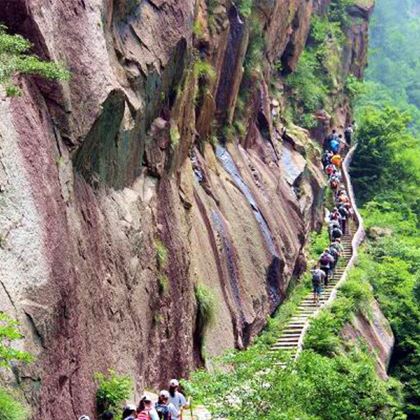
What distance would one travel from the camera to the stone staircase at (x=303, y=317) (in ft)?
79.0

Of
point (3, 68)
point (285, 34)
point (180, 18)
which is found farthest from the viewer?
point (285, 34)

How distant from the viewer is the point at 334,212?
3456 centimetres

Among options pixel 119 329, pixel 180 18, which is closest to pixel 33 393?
pixel 119 329

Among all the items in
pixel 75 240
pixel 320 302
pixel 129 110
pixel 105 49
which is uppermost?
pixel 105 49

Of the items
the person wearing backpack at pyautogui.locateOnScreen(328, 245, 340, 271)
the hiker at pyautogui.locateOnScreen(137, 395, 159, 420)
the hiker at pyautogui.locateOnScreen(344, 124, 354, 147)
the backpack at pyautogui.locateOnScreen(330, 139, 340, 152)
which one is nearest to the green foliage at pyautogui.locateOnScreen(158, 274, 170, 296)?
the hiker at pyautogui.locateOnScreen(137, 395, 159, 420)

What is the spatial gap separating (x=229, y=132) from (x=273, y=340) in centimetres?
698

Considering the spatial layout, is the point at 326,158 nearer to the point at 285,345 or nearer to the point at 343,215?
the point at 343,215

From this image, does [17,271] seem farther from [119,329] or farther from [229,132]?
[229,132]

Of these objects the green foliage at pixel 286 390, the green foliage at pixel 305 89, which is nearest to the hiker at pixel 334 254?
the green foliage at pixel 305 89

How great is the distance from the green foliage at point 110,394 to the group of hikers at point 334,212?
43.5 feet

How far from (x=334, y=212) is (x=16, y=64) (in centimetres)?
2281

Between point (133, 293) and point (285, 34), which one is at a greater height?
point (285, 34)

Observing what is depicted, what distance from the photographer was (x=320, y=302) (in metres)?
27.8

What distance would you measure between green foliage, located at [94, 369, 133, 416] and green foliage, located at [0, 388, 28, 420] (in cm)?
354
